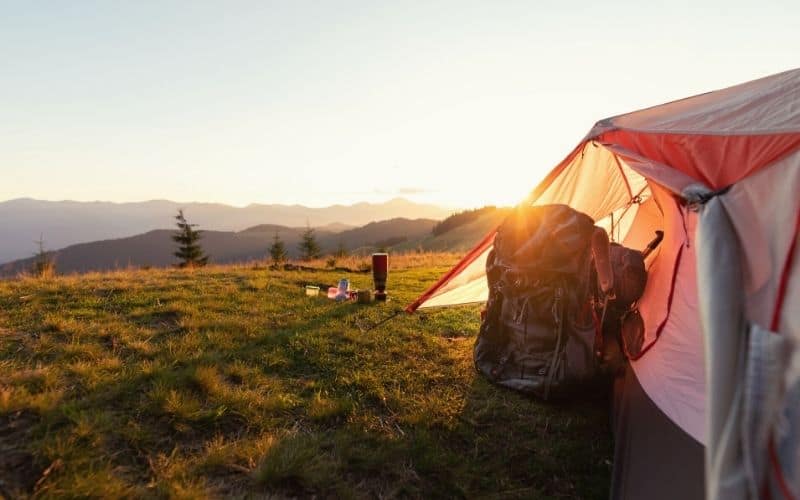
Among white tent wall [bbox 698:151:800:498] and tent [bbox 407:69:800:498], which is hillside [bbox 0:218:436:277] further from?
white tent wall [bbox 698:151:800:498]

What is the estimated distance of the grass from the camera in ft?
8.13

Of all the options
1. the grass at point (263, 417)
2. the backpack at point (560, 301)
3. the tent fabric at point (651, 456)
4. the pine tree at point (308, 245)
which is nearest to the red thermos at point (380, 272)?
the grass at point (263, 417)

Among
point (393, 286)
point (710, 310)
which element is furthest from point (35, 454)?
point (393, 286)

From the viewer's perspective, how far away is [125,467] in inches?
96.4

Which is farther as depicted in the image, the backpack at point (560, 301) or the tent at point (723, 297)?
the backpack at point (560, 301)

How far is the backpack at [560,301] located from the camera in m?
3.53

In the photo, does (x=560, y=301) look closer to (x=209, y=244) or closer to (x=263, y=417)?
(x=263, y=417)

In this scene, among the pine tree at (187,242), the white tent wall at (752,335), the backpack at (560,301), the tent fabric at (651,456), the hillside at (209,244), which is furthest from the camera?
the hillside at (209,244)

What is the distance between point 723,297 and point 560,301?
5.76ft

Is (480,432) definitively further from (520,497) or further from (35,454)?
(35,454)

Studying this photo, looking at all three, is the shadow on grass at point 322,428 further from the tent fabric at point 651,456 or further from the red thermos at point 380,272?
the red thermos at point 380,272

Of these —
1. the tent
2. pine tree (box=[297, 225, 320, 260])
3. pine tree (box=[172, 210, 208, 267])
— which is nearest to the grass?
the tent

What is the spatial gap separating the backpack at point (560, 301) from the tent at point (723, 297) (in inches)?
10.1

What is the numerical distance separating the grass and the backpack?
1.01ft
